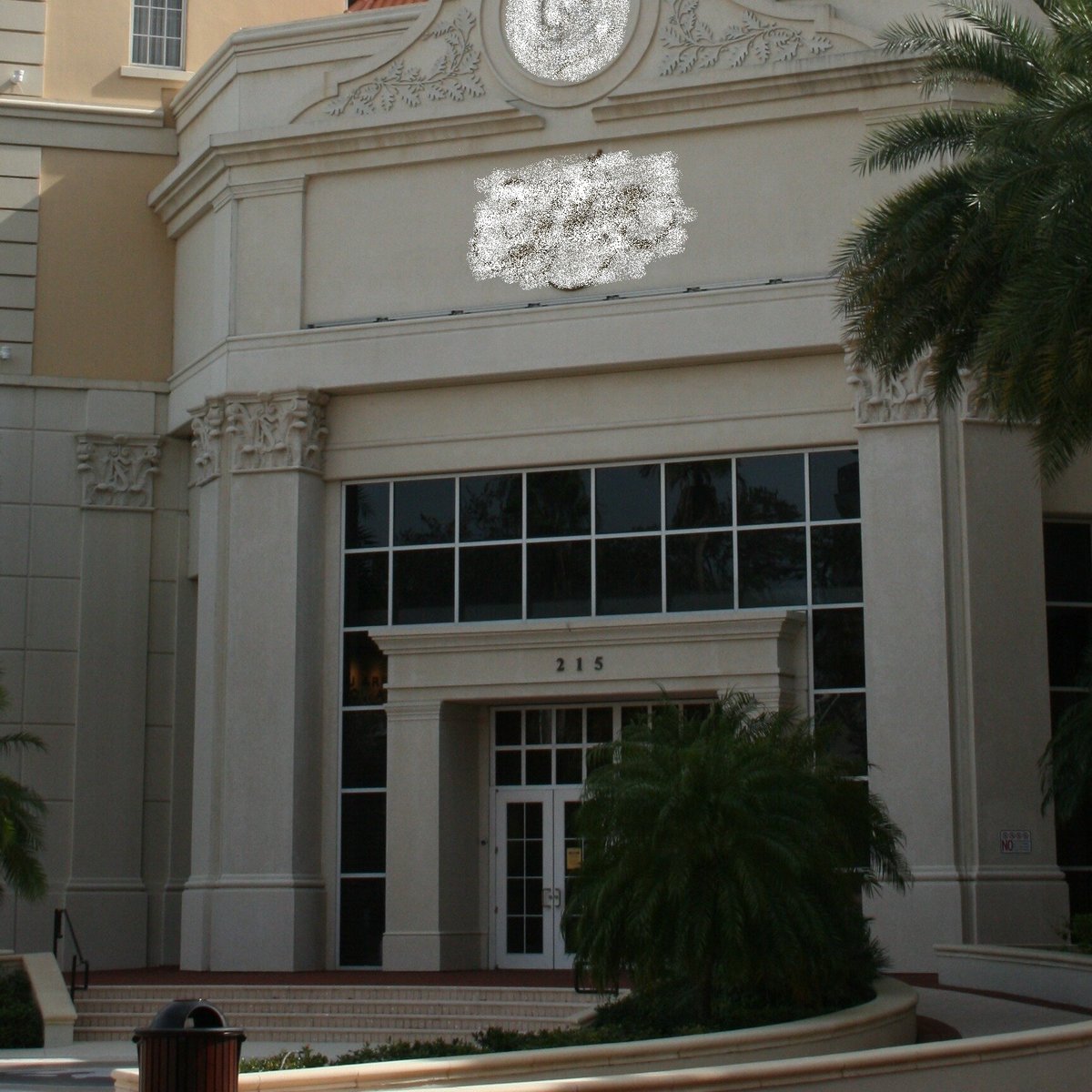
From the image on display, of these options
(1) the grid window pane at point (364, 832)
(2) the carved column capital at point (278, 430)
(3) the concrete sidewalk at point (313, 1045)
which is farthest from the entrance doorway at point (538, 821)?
(3) the concrete sidewalk at point (313, 1045)

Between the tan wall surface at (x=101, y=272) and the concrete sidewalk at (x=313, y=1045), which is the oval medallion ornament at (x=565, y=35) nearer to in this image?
the tan wall surface at (x=101, y=272)

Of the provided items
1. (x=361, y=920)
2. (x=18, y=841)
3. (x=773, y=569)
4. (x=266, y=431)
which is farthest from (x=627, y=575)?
(x=18, y=841)

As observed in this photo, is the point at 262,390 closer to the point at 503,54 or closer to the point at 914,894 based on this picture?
the point at 503,54

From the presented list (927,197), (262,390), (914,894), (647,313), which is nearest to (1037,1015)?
(914,894)

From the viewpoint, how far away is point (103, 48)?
33.3m

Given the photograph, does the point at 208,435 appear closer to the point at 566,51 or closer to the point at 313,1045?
the point at 566,51

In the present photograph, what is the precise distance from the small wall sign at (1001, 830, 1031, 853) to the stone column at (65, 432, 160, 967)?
14.4 meters

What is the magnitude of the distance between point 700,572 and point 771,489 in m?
1.62

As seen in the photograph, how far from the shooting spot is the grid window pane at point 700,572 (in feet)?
89.3

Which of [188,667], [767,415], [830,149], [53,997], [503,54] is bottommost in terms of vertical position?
[53,997]

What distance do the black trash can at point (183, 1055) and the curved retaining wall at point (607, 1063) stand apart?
1253 mm

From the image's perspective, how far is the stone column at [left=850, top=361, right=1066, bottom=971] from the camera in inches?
977

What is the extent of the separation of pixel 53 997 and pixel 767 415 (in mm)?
12793

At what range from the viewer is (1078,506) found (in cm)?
2700
